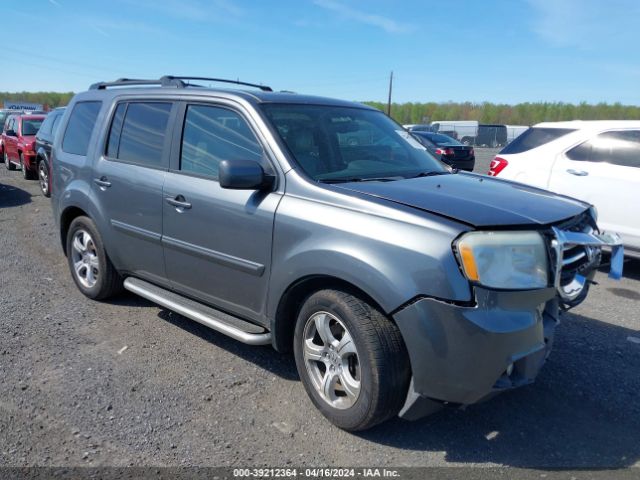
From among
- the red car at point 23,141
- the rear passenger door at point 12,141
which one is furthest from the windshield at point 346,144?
the rear passenger door at point 12,141

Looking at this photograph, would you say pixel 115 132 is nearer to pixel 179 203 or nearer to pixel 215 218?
pixel 179 203

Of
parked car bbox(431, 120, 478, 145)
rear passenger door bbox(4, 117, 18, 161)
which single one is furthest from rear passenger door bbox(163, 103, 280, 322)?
parked car bbox(431, 120, 478, 145)

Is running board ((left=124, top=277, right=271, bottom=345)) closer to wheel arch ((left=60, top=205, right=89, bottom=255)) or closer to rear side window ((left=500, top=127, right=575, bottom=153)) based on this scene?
wheel arch ((left=60, top=205, right=89, bottom=255))

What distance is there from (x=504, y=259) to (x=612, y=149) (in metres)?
4.77

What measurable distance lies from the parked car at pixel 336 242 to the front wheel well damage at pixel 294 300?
0.01 m

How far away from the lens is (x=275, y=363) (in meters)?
3.98

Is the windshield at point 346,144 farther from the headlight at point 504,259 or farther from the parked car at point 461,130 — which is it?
the parked car at point 461,130

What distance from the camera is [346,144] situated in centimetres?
389

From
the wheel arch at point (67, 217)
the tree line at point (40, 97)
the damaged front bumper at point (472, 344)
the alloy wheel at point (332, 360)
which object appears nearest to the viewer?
the damaged front bumper at point (472, 344)

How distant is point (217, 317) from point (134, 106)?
2.03 m

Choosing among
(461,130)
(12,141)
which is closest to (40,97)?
(461,130)

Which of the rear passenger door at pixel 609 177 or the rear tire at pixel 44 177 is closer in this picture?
the rear passenger door at pixel 609 177

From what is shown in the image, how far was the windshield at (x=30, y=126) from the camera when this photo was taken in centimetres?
1450

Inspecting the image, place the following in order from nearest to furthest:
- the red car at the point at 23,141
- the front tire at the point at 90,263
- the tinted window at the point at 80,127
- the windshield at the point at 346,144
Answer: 1. the windshield at the point at 346,144
2. the front tire at the point at 90,263
3. the tinted window at the point at 80,127
4. the red car at the point at 23,141
